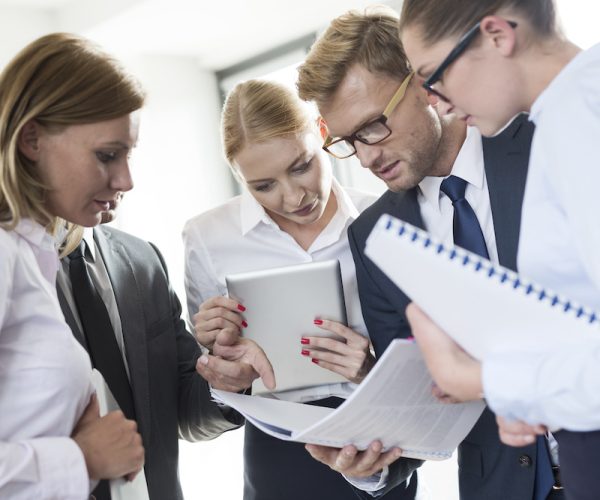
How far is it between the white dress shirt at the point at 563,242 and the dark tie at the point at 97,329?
41.2 inches

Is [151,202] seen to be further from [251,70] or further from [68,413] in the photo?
[68,413]

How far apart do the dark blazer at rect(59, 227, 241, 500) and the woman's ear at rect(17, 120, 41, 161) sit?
0.53m

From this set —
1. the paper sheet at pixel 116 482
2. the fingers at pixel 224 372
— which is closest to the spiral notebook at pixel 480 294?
the paper sheet at pixel 116 482

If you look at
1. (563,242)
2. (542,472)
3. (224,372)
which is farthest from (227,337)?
(563,242)

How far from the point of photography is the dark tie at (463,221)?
1.75 meters

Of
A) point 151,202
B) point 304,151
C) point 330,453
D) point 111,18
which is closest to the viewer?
point 330,453

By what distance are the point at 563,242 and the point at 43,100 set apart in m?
0.94

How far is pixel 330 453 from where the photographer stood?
1693 millimetres

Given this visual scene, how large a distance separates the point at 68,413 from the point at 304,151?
1073 mm

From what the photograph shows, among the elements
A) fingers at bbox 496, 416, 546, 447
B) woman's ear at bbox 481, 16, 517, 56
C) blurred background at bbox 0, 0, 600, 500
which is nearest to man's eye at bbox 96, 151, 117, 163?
woman's ear at bbox 481, 16, 517, 56

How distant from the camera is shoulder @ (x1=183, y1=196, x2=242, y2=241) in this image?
92.6 inches

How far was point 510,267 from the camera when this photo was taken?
1680 millimetres

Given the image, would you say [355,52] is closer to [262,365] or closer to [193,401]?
[262,365]

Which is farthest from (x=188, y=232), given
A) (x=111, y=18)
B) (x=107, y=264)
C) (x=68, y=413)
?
(x=111, y=18)
